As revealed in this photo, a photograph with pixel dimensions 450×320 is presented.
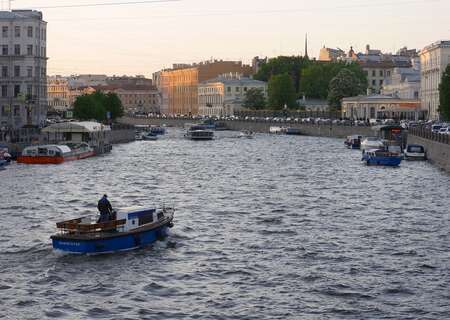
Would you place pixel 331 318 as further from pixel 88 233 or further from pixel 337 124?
pixel 337 124

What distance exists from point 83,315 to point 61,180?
32.1 metres

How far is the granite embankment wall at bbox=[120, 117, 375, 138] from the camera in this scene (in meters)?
111

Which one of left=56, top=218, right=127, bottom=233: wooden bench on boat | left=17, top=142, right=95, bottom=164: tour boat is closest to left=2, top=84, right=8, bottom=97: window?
left=17, top=142, right=95, bottom=164: tour boat

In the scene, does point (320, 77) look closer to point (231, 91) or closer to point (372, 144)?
point (231, 91)

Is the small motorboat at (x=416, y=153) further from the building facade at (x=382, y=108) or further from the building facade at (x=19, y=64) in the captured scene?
the building facade at (x=382, y=108)

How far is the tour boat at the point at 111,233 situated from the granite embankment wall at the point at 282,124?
234ft

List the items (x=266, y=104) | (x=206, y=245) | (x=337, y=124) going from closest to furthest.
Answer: (x=206, y=245)
(x=337, y=124)
(x=266, y=104)

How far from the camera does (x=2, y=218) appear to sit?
38031 millimetres

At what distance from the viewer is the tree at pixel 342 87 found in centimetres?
14700

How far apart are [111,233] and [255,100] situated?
14218cm

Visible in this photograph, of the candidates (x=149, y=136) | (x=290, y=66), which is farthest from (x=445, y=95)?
(x=290, y=66)

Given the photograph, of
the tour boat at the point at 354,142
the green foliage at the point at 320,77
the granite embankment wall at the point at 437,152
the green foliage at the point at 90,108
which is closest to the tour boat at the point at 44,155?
the granite embankment wall at the point at 437,152

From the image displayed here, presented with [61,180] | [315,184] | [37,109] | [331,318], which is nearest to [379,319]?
[331,318]

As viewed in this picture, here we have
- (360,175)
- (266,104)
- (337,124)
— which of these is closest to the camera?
(360,175)
